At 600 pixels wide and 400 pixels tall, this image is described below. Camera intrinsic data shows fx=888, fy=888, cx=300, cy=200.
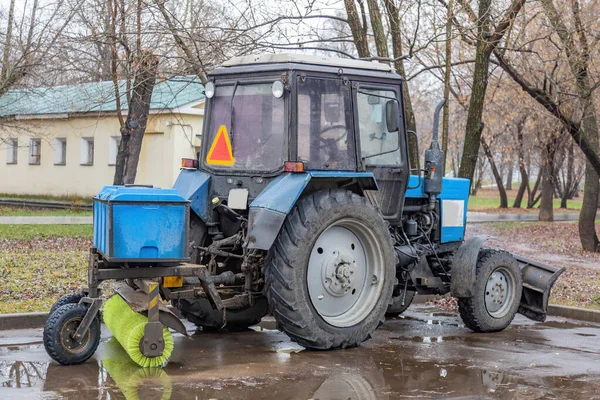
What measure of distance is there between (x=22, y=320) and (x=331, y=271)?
353 cm

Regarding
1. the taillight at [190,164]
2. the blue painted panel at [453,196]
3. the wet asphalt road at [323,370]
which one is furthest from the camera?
the blue painted panel at [453,196]

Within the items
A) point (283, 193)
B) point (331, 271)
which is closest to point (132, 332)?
point (283, 193)

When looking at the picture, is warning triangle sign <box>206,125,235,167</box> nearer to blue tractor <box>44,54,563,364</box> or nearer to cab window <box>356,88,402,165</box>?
blue tractor <box>44,54,563,364</box>

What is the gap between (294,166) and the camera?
847 centimetres

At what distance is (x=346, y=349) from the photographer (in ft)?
29.0

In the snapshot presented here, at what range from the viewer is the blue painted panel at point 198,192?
30.0 ft

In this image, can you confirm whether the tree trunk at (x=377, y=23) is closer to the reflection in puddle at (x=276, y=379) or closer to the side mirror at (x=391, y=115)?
the side mirror at (x=391, y=115)

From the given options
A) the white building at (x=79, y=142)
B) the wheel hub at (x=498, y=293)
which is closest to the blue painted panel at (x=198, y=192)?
the wheel hub at (x=498, y=293)

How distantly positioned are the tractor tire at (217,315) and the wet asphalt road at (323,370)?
0.12 metres

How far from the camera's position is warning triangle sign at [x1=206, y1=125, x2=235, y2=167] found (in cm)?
927

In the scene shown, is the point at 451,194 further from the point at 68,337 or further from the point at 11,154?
the point at 11,154

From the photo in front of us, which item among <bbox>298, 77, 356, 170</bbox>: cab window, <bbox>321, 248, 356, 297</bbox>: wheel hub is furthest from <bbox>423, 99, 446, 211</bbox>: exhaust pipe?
<bbox>321, 248, 356, 297</bbox>: wheel hub

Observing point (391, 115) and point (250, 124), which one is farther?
point (391, 115)

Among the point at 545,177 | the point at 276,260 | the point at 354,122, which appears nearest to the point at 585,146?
the point at 354,122
